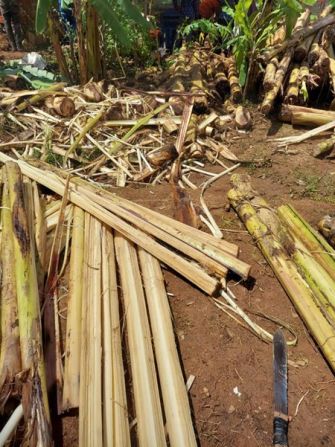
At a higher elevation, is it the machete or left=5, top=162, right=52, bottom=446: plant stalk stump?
left=5, top=162, right=52, bottom=446: plant stalk stump

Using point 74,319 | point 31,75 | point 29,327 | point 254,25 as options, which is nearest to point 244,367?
point 74,319

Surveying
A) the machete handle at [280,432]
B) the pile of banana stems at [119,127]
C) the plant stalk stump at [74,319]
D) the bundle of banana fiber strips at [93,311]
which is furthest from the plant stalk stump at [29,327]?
the pile of banana stems at [119,127]

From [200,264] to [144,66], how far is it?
18.2 ft

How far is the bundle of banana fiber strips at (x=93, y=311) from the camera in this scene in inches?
69.4

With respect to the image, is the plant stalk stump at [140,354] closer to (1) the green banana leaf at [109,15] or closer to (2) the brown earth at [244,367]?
(2) the brown earth at [244,367]

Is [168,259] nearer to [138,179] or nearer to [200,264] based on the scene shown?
[200,264]

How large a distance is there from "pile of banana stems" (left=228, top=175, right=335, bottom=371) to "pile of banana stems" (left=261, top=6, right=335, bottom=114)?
258cm

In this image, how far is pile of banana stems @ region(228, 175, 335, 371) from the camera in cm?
228

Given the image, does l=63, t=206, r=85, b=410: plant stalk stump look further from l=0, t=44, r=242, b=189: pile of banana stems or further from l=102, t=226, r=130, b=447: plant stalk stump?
l=0, t=44, r=242, b=189: pile of banana stems

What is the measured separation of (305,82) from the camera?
512 centimetres

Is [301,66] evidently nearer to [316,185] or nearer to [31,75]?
[316,185]

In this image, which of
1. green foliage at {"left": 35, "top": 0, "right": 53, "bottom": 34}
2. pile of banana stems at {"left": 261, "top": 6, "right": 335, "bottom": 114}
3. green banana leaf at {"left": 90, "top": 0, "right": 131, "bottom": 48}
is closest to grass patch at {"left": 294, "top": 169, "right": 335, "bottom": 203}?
pile of banana stems at {"left": 261, "top": 6, "right": 335, "bottom": 114}

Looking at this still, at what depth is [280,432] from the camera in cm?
190

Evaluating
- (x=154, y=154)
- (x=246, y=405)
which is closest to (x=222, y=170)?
(x=154, y=154)
